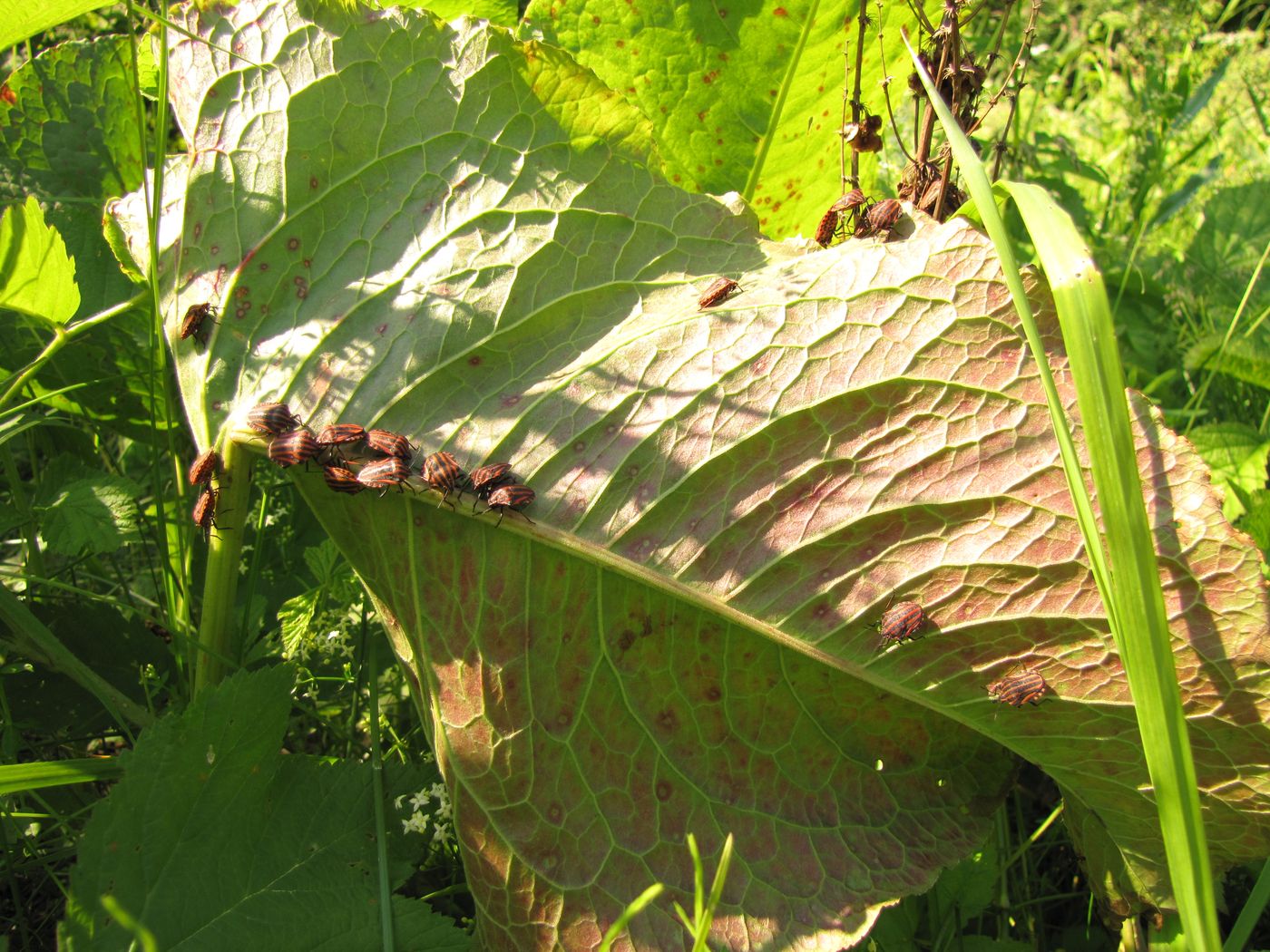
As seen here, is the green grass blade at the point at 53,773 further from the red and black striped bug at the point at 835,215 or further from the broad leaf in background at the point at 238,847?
the red and black striped bug at the point at 835,215

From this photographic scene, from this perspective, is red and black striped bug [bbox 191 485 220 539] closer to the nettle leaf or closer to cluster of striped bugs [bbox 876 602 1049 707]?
the nettle leaf

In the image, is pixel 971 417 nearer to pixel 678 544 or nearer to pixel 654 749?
pixel 678 544

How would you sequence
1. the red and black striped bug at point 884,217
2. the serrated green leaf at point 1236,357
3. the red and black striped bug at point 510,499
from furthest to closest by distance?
the serrated green leaf at point 1236,357
the red and black striped bug at point 884,217
the red and black striped bug at point 510,499

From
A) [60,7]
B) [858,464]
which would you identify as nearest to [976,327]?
[858,464]

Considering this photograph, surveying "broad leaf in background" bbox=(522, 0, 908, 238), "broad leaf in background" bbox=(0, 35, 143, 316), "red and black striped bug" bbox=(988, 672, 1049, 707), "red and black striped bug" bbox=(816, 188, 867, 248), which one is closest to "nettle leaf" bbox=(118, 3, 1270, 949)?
"red and black striped bug" bbox=(988, 672, 1049, 707)

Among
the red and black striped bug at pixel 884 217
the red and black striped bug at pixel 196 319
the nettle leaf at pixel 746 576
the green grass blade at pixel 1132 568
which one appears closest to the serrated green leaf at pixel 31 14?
the nettle leaf at pixel 746 576

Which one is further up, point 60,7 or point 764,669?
point 60,7
